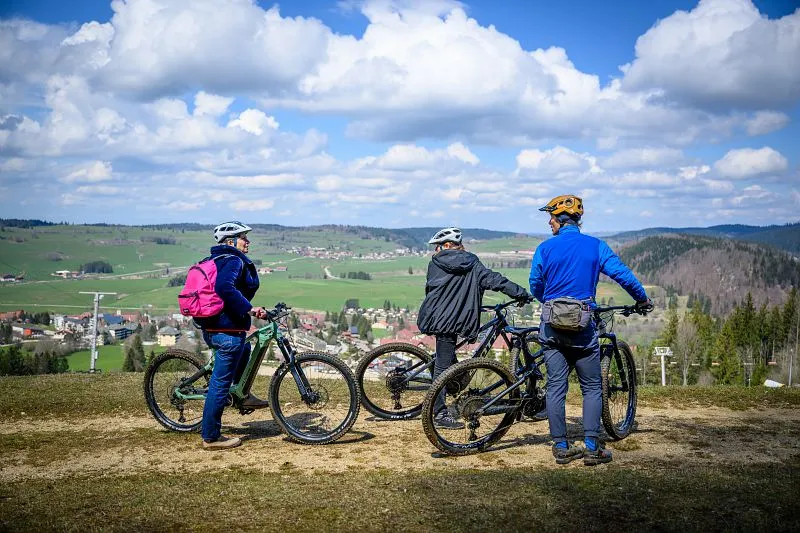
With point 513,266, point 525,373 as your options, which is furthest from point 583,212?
point 513,266

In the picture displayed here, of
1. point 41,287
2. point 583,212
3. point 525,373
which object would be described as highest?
point 583,212

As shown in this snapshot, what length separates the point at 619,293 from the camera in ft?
351

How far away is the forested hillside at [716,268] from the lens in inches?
4855

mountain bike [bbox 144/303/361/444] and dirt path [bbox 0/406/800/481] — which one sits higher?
mountain bike [bbox 144/303/361/444]

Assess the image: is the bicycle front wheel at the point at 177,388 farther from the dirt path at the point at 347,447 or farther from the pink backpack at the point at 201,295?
the pink backpack at the point at 201,295

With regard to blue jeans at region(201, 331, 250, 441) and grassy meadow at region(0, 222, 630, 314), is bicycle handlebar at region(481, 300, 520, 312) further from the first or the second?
grassy meadow at region(0, 222, 630, 314)

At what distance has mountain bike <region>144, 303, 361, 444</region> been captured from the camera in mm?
7184

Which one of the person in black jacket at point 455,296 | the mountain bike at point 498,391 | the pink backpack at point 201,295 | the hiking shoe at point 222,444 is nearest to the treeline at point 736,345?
the mountain bike at point 498,391

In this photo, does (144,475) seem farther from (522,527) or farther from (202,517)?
(522,527)

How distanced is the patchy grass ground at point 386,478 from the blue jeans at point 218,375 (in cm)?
38

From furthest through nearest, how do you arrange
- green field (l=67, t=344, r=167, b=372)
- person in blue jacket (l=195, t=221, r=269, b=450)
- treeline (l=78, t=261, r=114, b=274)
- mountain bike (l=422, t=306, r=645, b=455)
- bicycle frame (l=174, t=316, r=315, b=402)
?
treeline (l=78, t=261, r=114, b=274), green field (l=67, t=344, r=167, b=372), bicycle frame (l=174, t=316, r=315, b=402), person in blue jacket (l=195, t=221, r=269, b=450), mountain bike (l=422, t=306, r=645, b=455)

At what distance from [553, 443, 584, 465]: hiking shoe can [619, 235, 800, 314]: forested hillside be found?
407ft

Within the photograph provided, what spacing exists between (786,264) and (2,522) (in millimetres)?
151181

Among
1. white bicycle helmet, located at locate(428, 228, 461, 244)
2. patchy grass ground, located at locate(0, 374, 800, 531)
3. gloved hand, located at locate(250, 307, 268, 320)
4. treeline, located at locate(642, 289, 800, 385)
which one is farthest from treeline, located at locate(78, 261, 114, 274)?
white bicycle helmet, located at locate(428, 228, 461, 244)
